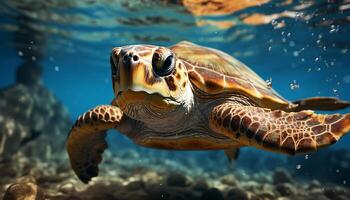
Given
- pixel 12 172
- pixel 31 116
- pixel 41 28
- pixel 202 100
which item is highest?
pixel 41 28

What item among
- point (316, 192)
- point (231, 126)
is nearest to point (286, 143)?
point (231, 126)

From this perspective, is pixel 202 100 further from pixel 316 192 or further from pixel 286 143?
pixel 316 192

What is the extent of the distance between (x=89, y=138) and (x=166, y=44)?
14135mm

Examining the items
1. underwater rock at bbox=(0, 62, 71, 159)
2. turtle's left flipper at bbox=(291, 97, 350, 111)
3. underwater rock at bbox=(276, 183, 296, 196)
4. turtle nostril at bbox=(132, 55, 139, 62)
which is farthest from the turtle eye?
underwater rock at bbox=(0, 62, 71, 159)

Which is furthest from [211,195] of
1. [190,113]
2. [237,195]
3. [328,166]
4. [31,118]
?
[31,118]

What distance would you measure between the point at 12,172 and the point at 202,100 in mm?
4658

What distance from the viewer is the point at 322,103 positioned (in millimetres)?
5102

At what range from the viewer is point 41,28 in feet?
51.5

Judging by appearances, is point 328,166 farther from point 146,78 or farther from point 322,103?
point 146,78

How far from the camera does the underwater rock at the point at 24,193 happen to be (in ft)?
11.8

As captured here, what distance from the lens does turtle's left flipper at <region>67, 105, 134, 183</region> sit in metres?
4.26

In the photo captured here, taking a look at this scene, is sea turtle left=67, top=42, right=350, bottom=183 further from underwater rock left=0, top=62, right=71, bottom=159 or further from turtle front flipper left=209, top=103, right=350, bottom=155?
underwater rock left=0, top=62, right=71, bottom=159

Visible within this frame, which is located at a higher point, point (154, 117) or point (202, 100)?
point (202, 100)

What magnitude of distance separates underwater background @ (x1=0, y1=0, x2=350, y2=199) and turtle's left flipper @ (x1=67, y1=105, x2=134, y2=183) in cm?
36
